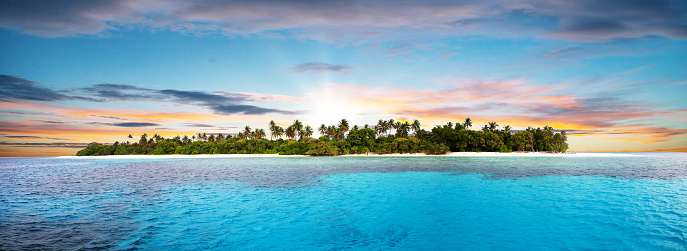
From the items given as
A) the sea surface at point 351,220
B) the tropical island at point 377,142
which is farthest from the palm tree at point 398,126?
the sea surface at point 351,220

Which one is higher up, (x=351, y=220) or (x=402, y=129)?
(x=402, y=129)

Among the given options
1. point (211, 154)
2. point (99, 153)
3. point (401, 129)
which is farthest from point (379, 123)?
point (99, 153)

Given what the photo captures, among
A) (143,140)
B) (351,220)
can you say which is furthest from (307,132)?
(351,220)

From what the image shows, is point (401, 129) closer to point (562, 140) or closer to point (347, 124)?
point (347, 124)

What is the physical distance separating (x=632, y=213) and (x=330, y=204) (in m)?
20.4

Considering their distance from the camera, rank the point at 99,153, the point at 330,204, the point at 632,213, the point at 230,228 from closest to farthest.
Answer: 1. the point at 230,228
2. the point at 632,213
3. the point at 330,204
4. the point at 99,153

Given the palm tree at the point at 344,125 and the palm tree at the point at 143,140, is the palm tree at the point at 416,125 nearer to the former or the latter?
the palm tree at the point at 344,125

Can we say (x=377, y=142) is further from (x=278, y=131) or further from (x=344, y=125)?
(x=278, y=131)

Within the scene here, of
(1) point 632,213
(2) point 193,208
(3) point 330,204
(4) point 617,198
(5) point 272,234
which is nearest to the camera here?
(5) point 272,234

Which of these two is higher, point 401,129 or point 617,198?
point 401,129

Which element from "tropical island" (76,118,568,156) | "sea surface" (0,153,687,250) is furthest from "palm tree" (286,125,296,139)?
"sea surface" (0,153,687,250)

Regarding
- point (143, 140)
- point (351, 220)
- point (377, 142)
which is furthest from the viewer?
point (143, 140)

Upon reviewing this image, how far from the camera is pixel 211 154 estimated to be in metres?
152

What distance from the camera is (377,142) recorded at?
143750 millimetres
